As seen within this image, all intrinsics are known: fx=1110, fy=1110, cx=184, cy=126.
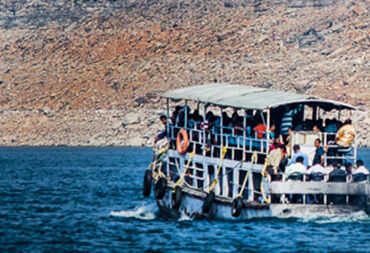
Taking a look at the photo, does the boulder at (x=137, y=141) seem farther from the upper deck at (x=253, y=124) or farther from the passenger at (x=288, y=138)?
the passenger at (x=288, y=138)

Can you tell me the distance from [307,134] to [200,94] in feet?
17.8

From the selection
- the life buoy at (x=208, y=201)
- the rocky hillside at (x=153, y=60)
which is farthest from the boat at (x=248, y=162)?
the rocky hillside at (x=153, y=60)

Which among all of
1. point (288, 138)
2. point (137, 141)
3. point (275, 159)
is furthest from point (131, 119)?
point (275, 159)

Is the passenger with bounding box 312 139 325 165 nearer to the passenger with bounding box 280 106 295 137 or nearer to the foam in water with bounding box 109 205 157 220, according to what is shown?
the passenger with bounding box 280 106 295 137

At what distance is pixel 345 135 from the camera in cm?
3778

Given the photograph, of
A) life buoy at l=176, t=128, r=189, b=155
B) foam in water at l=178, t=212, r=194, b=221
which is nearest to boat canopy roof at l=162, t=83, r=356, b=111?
life buoy at l=176, t=128, r=189, b=155

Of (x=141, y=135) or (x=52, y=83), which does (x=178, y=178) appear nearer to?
(x=141, y=135)

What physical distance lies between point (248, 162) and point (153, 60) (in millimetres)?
104911

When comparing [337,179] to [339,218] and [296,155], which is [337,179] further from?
[296,155]

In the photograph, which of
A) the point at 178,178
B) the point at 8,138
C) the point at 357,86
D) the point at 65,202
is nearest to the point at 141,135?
the point at 8,138

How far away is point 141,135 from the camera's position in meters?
126

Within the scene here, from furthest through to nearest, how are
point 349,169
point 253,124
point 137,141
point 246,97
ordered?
point 137,141
point 253,124
point 246,97
point 349,169

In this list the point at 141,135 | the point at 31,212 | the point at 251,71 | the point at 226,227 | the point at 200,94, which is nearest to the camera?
the point at 226,227

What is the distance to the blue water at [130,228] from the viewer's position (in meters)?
34.9
